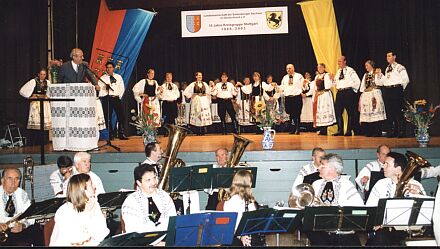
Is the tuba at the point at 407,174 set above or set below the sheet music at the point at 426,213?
above

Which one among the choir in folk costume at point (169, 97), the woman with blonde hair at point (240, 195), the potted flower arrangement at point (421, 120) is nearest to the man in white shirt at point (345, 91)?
the potted flower arrangement at point (421, 120)

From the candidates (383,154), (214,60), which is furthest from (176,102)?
(383,154)

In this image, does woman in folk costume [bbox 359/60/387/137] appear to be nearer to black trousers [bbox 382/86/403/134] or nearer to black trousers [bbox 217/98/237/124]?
black trousers [bbox 382/86/403/134]

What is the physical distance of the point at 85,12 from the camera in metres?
16.3

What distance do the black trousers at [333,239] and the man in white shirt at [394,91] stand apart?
276 inches

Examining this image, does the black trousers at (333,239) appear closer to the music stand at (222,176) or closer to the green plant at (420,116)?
the music stand at (222,176)

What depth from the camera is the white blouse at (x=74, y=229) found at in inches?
194

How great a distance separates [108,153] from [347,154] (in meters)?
4.11

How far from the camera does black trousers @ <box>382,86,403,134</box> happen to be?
12.5 metres

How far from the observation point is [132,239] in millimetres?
4434

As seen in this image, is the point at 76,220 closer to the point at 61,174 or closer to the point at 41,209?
the point at 41,209

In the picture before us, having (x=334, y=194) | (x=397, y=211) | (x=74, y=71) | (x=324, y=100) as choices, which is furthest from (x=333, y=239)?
(x=324, y=100)

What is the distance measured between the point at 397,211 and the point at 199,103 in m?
11.8

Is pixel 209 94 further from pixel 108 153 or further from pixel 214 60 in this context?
pixel 108 153
